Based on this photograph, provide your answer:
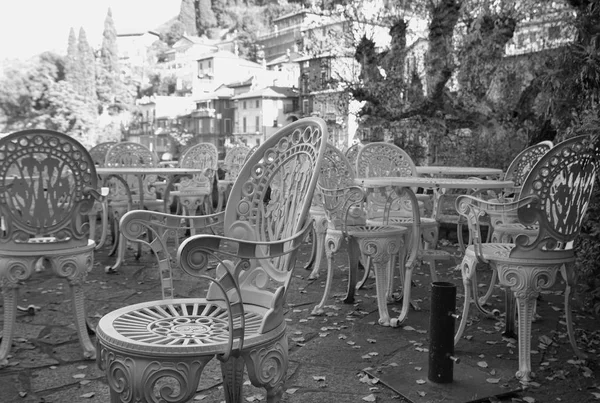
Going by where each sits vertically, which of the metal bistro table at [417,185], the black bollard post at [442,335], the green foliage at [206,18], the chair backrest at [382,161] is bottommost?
the black bollard post at [442,335]

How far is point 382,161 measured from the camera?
5.48 meters

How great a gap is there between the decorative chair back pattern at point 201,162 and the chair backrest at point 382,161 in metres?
2.16

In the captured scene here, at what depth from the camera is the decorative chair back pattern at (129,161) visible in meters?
6.16

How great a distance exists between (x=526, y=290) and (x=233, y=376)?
1735 mm

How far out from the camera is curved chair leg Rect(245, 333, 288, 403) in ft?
6.29

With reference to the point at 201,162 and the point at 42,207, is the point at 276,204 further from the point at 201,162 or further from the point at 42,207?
the point at 201,162

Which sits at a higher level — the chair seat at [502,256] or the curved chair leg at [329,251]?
the chair seat at [502,256]

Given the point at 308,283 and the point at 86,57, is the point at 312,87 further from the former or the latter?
the point at 86,57

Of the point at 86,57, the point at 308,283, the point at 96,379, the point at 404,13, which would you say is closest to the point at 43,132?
the point at 96,379

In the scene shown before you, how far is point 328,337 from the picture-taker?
11.9 feet

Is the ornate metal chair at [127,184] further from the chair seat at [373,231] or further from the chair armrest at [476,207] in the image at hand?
the chair armrest at [476,207]

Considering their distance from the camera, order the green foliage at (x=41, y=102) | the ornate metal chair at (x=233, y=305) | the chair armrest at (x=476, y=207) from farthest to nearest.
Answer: the green foliage at (x=41, y=102) < the chair armrest at (x=476, y=207) < the ornate metal chair at (x=233, y=305)

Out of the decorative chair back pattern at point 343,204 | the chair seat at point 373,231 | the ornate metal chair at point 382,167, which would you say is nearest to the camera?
the chair seat at point 373,231

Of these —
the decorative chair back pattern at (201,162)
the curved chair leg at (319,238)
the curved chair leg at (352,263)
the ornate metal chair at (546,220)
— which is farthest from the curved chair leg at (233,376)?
the decorative chair back pattern at (201,162)
